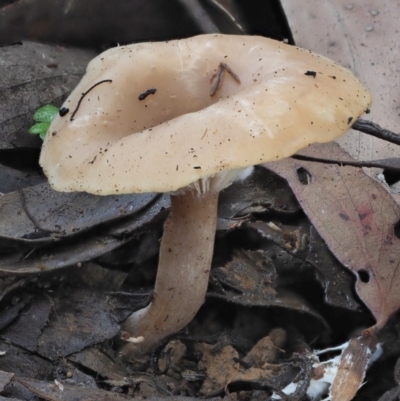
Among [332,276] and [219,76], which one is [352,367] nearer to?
[332,276]

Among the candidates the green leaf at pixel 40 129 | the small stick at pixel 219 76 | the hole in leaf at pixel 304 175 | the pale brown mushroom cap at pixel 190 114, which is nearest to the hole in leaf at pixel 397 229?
the hole in leaf at pixel 304 175

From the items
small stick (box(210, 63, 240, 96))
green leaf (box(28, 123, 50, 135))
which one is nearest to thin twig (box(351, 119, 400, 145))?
small stick (box(210, 63, 240, 96))

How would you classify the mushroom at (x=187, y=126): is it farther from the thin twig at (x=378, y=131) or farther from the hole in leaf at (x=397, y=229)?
the hole in leaf at (x=397, y=229)

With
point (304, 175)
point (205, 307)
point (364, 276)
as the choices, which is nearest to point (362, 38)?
point (304, 175)

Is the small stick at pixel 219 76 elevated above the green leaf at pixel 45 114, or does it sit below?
above

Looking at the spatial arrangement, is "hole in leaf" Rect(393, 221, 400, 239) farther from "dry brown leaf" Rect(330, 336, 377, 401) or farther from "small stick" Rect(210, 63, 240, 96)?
"small stick" Rect(210, 63, 240, 96)

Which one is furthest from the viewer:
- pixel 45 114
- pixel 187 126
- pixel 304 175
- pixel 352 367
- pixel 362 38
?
pixel 362 38
